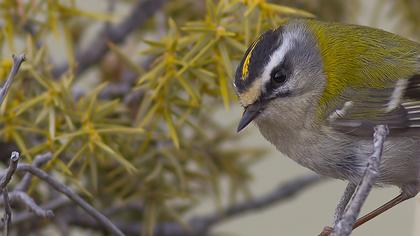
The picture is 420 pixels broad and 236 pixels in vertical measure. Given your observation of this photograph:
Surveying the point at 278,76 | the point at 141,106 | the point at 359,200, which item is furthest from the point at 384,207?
the point at 359,200

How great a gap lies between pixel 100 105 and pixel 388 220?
1.46 metres

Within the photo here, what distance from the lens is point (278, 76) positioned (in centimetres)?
172

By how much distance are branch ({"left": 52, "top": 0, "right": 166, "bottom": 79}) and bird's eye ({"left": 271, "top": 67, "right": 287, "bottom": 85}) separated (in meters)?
0.48

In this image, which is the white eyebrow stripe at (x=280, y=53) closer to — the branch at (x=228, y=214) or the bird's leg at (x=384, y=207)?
the bird's leg at (x=384, y=207)

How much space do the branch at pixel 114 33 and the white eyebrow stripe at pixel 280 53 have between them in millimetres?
418

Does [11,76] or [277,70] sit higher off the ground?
[277,70]

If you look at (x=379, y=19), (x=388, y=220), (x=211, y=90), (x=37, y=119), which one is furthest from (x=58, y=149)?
(x=388, y=220)

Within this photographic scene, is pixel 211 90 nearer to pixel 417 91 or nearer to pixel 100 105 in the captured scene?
pixel 100 105

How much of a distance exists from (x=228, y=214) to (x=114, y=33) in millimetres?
552

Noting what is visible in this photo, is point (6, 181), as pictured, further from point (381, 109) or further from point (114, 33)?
point (114, 33)

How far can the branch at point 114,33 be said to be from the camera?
6.89 feet

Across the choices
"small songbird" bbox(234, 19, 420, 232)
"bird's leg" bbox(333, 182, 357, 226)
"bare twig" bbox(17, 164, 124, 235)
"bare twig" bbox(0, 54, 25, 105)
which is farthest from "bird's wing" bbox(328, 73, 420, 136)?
"bare twig" bbox(0, 54, 25, 105)

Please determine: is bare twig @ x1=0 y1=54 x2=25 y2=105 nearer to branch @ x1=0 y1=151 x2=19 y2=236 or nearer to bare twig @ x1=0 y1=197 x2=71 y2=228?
branch @ x1=0 y1=151 x2=19 y2=236

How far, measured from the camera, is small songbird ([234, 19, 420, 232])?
167 centimetres
